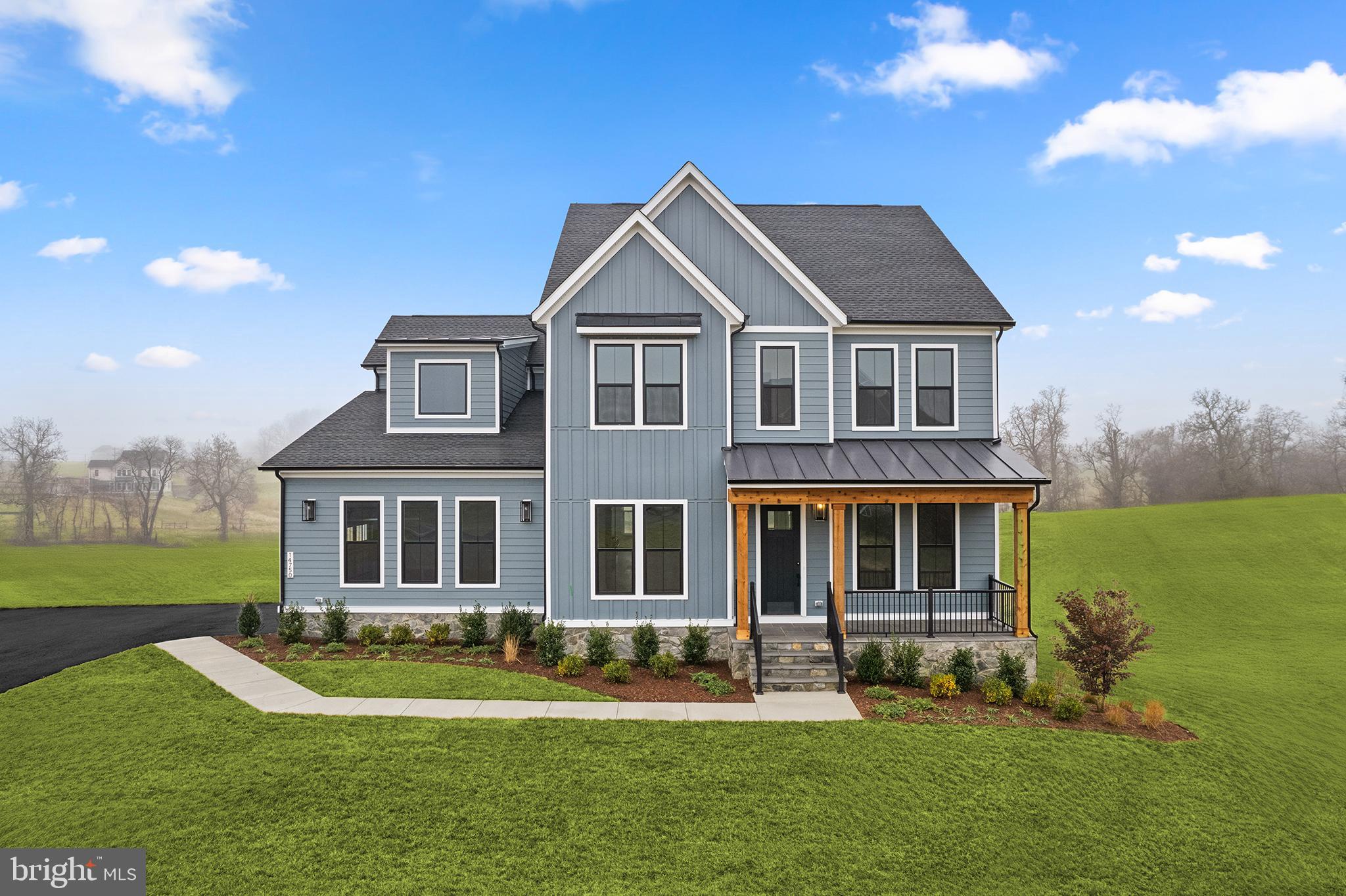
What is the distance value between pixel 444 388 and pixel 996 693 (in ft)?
45.6

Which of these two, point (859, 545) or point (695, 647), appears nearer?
point (695, 647)

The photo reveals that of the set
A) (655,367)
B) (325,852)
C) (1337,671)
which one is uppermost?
(655,367)

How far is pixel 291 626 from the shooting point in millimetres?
14969

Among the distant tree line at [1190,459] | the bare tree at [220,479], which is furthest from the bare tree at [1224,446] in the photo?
the bare tree at [220,479]

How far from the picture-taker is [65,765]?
8.48 m

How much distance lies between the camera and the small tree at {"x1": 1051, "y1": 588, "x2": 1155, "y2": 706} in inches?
447

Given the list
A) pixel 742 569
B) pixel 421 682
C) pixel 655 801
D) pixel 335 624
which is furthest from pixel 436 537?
pixel 655 801

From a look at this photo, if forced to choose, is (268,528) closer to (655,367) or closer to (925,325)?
(655,367)

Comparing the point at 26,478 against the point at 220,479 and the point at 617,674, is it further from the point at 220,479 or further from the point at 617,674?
the point at 617,674

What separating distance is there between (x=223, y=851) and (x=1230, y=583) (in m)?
29.6

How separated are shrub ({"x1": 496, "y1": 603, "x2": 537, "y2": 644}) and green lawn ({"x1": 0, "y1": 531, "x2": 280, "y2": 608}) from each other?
40.1 ft

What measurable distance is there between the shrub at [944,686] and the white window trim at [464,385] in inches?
474

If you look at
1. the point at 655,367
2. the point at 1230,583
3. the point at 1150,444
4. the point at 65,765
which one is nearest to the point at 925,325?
the point at 655,367

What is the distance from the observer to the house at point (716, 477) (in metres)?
13.3
